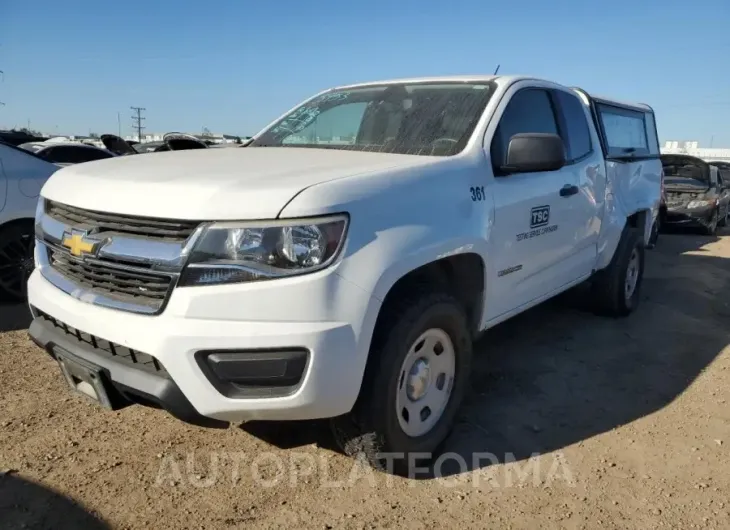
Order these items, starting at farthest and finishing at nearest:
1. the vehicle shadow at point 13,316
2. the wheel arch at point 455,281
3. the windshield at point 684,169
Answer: the windshield at point 684,169, the vehicle shadow at point 13,316, the wheel arch at point 455,281

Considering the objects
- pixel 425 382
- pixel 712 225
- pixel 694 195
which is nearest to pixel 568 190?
pixel 425 382

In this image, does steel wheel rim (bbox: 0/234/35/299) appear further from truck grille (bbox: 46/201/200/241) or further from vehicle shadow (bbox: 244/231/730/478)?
vehicle shadow (bbox: 244/231/730/478)

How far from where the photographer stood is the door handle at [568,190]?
12.3 feet

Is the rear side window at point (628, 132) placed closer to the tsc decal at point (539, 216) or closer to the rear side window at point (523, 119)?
the rear side window at point (523, 119)

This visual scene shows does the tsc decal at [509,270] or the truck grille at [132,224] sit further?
the tsc decal at [509,270]

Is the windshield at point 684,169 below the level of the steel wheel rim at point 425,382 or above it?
below

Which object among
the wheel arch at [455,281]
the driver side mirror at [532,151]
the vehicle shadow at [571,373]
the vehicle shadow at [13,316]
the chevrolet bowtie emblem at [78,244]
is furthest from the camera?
the vehicle shadow at [13,316]

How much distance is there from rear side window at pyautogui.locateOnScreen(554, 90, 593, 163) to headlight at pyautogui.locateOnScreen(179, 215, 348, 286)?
8.40 feet

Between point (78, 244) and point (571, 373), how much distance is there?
126 inches

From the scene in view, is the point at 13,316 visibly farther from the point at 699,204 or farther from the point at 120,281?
the point at 699,204

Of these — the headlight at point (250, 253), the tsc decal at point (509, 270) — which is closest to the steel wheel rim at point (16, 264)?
the headlight at point (250, 253)

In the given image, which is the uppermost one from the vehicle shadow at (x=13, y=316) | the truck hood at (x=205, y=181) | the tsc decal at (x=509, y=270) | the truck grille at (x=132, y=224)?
the truck hood at (x=205, y=181)

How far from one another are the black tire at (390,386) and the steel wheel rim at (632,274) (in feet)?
10.2

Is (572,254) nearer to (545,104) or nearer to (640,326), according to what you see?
(545,104)
